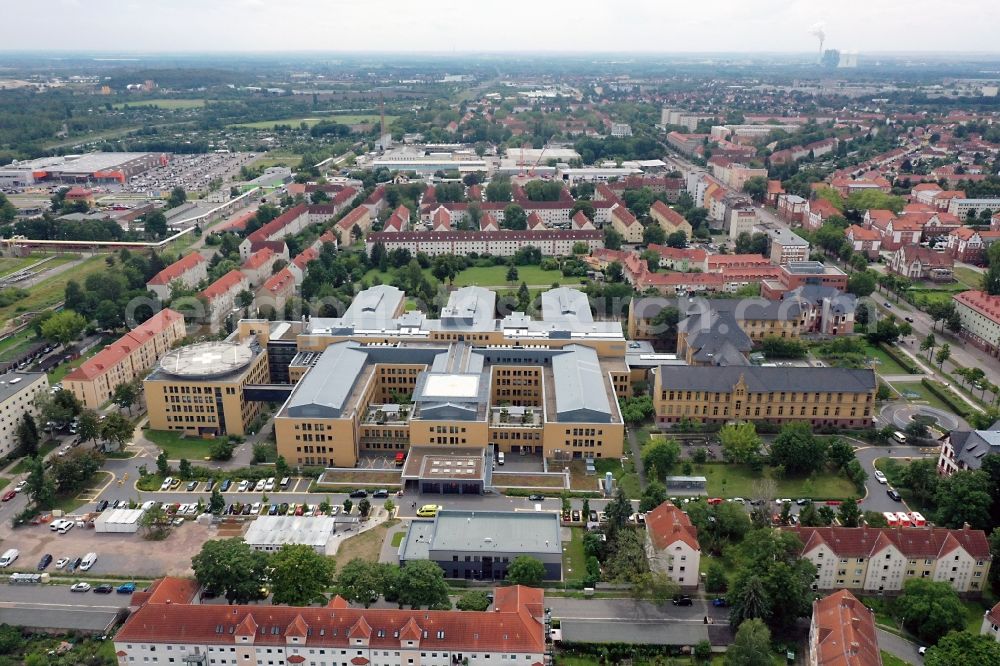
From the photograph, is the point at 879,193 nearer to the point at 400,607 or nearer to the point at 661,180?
the point at 661,180

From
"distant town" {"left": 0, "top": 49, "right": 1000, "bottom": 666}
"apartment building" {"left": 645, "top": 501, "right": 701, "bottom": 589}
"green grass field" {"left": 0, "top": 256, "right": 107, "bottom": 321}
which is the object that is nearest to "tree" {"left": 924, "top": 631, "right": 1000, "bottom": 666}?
"distant town" {"left": 0, "top": 49, "right": 1000, "bottom": 666}

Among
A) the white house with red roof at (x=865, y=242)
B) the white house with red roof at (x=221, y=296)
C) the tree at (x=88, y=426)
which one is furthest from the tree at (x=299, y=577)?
the white house with red roof at (x=865, y=242)

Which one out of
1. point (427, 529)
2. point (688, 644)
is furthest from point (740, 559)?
point (427, 529)

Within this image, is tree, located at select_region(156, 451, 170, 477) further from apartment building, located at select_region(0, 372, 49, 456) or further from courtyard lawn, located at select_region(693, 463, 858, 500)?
courtyard lawn, located at select_region(693, 463, 858, 500)

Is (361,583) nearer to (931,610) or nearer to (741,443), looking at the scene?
(931,610)

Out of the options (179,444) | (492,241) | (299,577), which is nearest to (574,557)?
(299,577)
